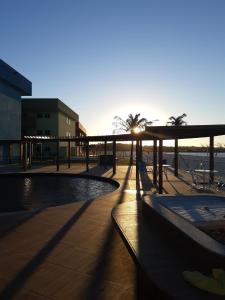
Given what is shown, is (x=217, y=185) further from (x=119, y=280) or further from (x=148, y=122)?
(x=148, y=122)

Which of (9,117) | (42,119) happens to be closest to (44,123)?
(42,119)

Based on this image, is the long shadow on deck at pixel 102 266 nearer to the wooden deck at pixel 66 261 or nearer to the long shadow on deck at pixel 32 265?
the wooden deck at pixel 66 261

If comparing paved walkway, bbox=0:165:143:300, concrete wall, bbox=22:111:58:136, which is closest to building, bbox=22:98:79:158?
concrete wall, bbox=22:111:58:136

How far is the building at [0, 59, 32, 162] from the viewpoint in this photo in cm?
2905

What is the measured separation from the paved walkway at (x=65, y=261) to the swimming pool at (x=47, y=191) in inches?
191

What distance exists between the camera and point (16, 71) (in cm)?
3141

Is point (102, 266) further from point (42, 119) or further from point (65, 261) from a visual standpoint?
point (42, 119)

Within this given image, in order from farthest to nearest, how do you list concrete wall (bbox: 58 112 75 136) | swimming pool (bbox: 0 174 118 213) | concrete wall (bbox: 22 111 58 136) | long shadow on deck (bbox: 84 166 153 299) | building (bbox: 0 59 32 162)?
concrete wall (bbox: 58 112 75 136) → concrete wall (bbox: 22 111 58 136) → building (bbox: 0 59 32 162) → swimming pool (bbox: 0 174 118 213) → long shadow on deck (bbox: 84 166 153 299)

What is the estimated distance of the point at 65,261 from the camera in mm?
4977

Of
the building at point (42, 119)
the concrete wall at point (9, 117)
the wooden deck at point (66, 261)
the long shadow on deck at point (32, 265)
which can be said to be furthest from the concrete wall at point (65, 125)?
the long shadow on deck at point (32, 265)

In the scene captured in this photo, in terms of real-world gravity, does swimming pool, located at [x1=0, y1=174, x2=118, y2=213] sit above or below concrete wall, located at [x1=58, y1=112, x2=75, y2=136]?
below

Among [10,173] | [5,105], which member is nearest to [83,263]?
[10,173]

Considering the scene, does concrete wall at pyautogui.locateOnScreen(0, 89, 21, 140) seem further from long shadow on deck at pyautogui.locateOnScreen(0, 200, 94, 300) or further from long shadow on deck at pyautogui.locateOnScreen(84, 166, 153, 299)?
long shadow on deck at pyautogui.locateOnScreen(84, 166, 153, 299)

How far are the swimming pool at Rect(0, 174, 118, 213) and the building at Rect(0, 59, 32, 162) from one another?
967 cm
